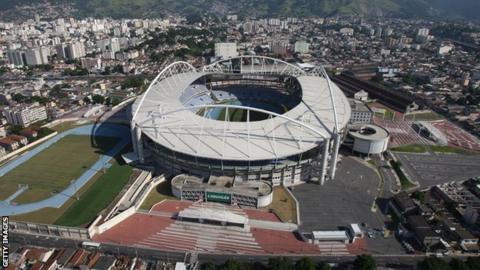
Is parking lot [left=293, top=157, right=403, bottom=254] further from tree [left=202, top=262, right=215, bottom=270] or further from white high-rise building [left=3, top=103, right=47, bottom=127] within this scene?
white high-rise building [left=3, top=103, right=47, bottom=127]

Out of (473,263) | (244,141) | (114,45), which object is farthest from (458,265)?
(114,45)

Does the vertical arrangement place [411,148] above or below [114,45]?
below

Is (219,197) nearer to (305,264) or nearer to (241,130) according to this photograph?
(241,130)

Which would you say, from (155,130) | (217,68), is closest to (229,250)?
(155,130)

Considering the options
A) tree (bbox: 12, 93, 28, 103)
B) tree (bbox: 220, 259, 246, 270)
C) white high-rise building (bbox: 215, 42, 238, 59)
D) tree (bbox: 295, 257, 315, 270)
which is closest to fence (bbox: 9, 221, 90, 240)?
tree (bbox: 220, 259, 246, 270)

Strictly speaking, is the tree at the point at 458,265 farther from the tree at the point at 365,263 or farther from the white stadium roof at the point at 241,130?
the white stadium roof at the point at 241,130

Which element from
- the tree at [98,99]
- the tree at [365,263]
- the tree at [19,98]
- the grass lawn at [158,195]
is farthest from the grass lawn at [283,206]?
the tree at [19,98]
